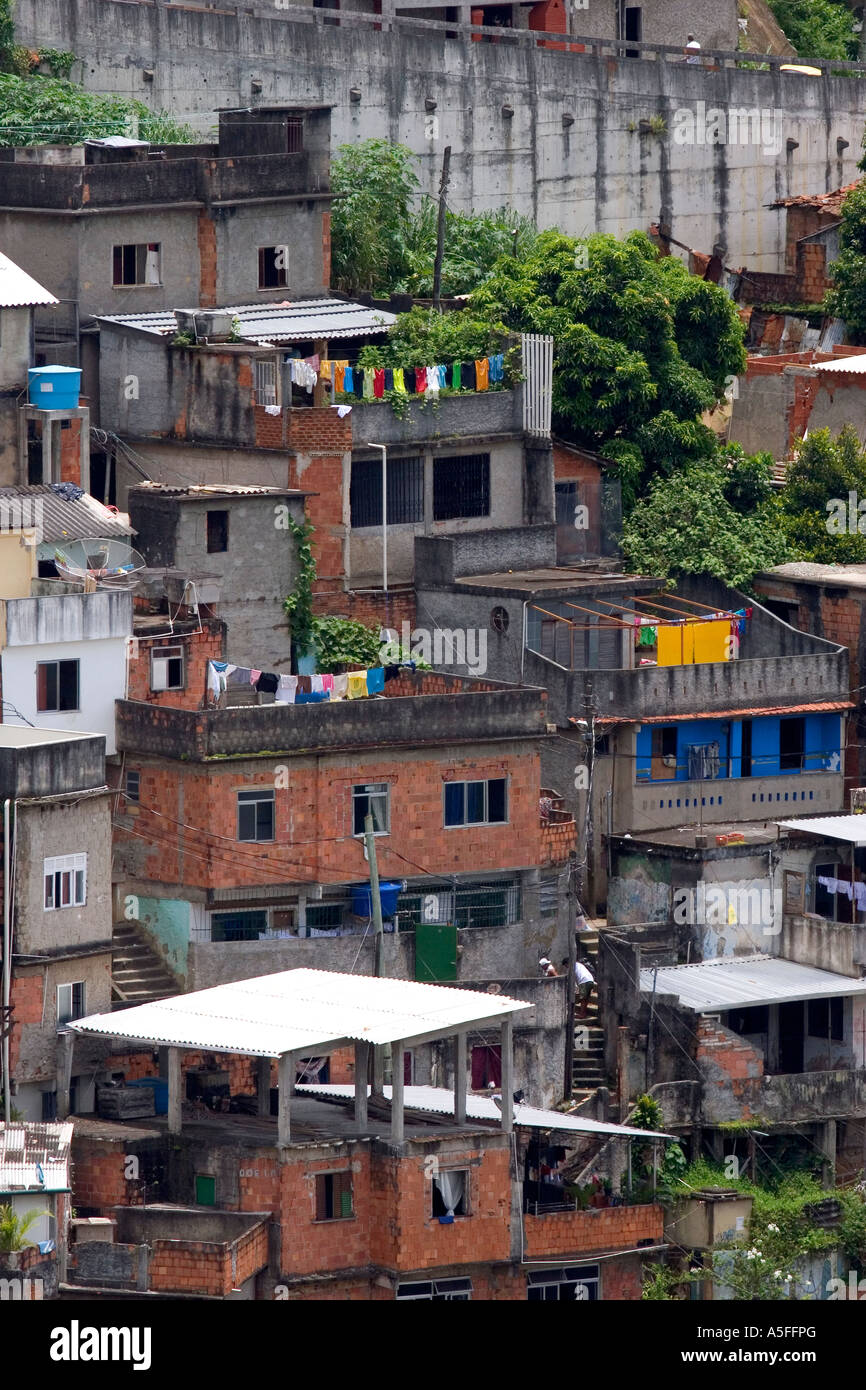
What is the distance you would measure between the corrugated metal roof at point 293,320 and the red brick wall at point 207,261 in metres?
0.36

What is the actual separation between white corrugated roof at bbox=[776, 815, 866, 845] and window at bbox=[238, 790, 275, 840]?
7717mm

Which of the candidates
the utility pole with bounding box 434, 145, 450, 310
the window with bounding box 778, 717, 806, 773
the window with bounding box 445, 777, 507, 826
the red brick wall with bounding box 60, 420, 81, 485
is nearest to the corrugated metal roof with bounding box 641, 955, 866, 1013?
the window with bounding box 445, 777, 507, 826

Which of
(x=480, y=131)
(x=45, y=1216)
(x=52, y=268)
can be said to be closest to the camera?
(x=45, y=1216)

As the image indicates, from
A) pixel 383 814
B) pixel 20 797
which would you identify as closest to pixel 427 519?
pixel 383 814

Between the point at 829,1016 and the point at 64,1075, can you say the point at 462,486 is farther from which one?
the point at 64,1075

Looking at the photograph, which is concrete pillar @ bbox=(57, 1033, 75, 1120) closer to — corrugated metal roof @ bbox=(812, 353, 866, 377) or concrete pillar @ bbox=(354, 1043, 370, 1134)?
concrete pillar @ bbox=(354, 1043, 370, 1134)

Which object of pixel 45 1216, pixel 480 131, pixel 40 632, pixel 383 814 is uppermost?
pixel 480 131

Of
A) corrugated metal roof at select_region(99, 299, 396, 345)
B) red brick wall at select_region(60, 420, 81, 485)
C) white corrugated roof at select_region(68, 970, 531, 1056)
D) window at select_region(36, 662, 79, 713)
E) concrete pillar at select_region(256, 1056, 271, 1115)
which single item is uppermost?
corrugated metal roof at select_region(99, 299, 396, 345)

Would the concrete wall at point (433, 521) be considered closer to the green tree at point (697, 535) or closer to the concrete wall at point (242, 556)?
the green tree at point (697, 535)

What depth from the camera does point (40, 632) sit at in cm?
3384

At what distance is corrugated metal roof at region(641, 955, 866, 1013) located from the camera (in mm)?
35750

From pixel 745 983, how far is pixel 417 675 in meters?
5.88

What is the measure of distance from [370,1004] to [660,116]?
1051 inches

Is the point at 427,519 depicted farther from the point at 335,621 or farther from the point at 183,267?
the point at 183,267
